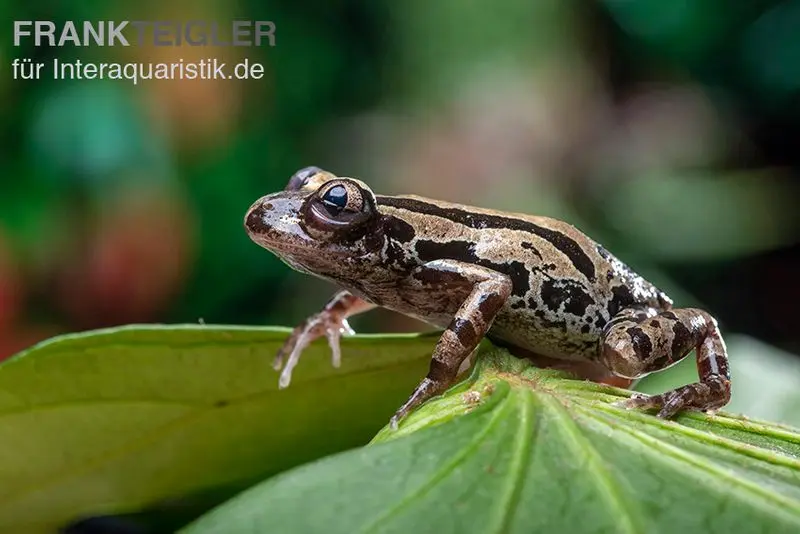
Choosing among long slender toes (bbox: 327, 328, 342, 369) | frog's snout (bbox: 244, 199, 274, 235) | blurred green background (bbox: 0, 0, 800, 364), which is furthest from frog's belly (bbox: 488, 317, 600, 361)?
blurred green background (bbox: 0, 0, 800, 364)

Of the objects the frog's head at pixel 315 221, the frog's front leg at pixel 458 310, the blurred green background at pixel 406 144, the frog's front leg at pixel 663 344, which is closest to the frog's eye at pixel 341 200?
the frog's head at pixel 315 221

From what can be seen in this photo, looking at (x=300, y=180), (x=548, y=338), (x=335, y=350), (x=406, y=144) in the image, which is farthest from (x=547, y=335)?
(x=406, y=144)

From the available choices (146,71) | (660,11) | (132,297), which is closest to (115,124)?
(146,71)

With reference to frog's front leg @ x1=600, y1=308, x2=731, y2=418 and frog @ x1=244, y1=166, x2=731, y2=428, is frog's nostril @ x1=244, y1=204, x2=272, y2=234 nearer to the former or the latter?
frog @ x1=244, y1=166, x2=731, y2=428

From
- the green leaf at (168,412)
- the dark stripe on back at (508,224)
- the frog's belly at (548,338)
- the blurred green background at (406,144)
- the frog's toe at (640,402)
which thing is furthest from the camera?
the blurred green background at (406,144)

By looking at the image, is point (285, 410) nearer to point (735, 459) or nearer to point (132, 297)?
point (735, 459)

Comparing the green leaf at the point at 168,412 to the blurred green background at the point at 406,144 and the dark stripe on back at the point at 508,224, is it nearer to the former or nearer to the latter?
the dark stripe on back at the point at 508,224
